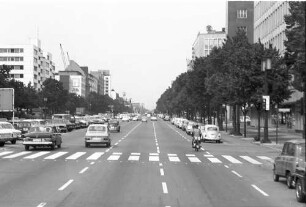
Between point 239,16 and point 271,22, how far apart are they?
222 feet

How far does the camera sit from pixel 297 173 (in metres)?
14.8

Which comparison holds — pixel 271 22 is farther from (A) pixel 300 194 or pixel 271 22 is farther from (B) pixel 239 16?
(B) pixel 239 16

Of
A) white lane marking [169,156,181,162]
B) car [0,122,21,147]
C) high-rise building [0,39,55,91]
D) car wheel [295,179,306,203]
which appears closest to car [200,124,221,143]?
car [0,122,21,147]

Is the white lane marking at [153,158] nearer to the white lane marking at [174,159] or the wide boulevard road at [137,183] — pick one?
the wide boulevard road at [137,183]

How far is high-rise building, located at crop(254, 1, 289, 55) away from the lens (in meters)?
68.6

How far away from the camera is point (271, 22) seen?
77.1 metres

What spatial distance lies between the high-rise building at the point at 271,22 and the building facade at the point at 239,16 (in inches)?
2025

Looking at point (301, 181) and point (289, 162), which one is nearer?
point (301, 181)

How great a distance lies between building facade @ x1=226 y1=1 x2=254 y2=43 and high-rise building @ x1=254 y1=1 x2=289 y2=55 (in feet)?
169

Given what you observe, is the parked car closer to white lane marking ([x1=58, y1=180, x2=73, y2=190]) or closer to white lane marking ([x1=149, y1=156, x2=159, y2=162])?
white lane marking ([x1=58, y1=180, x2=73, y2=190])

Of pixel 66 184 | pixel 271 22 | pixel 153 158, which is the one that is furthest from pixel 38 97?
pixel 66 184

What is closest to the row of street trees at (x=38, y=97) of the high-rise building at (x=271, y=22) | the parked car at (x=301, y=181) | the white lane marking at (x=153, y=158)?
the high-rise building at (x=271, y=22)

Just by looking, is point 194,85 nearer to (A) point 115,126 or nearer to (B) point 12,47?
(A) point 115,126

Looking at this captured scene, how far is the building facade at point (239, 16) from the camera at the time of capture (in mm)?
142125
